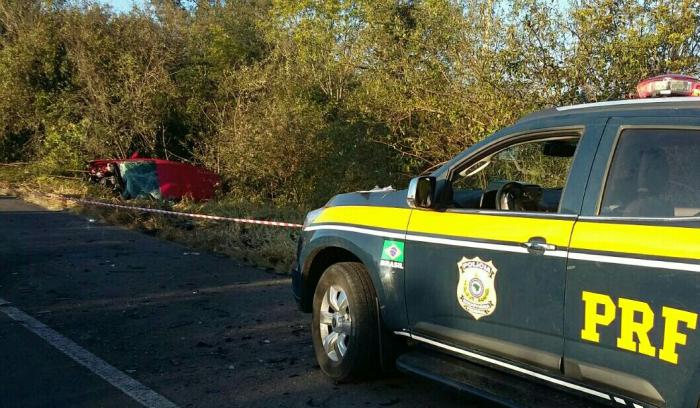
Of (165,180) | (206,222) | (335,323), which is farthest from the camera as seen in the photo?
(165,180)

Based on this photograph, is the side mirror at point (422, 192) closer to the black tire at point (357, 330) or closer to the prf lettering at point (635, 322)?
the black tire at point (357, 330)

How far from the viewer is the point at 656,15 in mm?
9039

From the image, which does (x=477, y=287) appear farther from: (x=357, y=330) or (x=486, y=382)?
(x=357, y=330)

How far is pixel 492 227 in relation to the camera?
394 centimetres

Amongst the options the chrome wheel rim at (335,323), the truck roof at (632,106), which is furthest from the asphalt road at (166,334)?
the truck roof at (632,106)

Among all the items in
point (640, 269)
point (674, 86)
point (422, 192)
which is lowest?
point (640, 269)

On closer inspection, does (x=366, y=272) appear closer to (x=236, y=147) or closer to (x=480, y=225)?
(x=480, y=225)

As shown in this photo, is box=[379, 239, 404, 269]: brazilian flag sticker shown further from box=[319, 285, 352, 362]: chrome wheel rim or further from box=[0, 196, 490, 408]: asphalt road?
box=[0, 196, 490, 408]: asphalt road

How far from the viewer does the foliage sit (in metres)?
9.58

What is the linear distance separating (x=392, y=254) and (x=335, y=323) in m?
0.83

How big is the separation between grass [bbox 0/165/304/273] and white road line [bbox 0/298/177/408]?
3.48 meters

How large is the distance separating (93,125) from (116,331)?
1353cm

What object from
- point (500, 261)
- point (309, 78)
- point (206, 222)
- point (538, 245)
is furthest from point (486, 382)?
point (309, 78)

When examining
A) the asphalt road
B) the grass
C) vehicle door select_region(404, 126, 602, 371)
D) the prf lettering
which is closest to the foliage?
the grass
